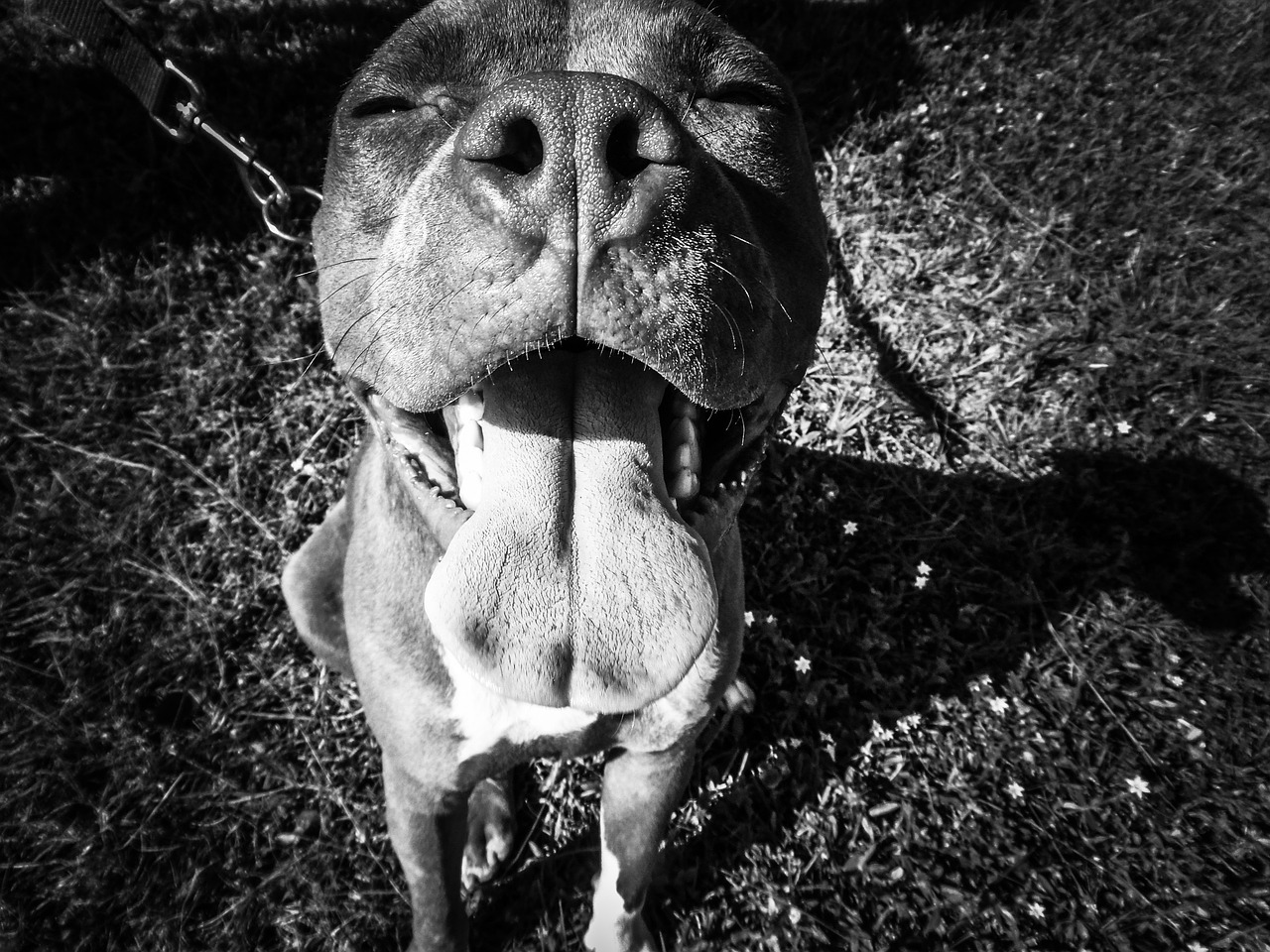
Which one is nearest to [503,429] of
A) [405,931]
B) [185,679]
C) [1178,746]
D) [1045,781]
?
[405,931]

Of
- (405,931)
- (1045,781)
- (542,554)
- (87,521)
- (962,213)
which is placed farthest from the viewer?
(962,213)

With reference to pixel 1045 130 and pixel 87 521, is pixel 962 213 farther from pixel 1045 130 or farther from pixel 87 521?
pixel 87 521

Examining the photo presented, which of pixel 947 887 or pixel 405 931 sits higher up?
pixel 405 931

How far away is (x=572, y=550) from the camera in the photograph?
5.13 ft

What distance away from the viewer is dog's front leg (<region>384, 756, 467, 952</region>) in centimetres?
220

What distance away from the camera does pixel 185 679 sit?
3.17 metres

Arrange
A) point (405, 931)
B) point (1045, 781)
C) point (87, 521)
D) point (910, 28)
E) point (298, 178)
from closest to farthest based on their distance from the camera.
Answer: point (405, 931) → point (1045, 781) → point (87, 521) → point (298, 178) → point (910, 28)

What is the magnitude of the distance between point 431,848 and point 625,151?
199cm

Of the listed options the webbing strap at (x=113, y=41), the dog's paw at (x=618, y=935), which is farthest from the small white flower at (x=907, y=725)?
the webbing strap at (x=113, y=41)

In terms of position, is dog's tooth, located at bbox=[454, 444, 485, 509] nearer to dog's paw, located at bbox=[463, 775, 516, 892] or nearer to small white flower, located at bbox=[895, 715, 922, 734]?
dog's paw, located at bbox=[463, 775, 516, 892]

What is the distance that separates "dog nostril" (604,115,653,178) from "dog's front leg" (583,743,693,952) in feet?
5.36

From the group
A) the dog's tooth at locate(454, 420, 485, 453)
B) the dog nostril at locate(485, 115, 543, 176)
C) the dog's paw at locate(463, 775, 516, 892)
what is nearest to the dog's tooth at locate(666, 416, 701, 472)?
the dog's tooth at locate(454, 420, 485, 453)

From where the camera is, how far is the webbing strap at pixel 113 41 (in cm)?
215

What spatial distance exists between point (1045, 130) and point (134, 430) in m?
5.38
